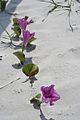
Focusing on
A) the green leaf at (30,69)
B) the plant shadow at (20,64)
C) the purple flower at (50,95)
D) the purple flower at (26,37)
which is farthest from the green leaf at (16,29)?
the purple flower at (50,95)

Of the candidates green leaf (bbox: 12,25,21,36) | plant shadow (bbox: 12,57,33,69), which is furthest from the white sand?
green leaf (bbox: 12,25,21,36)

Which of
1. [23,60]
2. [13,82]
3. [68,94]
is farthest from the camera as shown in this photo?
[23,60]

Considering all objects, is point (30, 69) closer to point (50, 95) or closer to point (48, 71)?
point (48, 71)

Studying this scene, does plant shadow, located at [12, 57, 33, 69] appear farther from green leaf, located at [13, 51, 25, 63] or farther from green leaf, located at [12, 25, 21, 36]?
green leaf, located at [12, 25, 21, 36]

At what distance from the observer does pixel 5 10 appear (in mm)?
3707

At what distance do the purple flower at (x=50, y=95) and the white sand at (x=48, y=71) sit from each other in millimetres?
65

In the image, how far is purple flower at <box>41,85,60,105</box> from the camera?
7.45 feet

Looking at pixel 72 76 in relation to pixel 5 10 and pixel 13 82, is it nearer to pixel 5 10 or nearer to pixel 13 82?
pixel 13 82

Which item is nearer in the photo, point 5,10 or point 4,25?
point 4,25

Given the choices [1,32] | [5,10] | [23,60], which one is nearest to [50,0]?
[5,10]

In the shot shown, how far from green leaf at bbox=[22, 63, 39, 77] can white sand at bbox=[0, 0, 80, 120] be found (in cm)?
6

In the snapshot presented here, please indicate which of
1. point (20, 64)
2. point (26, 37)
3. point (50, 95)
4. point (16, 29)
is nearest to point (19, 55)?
point (20, 64)

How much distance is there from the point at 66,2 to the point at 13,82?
1460 mm

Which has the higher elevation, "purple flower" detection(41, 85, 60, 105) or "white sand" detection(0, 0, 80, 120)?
"purple flower" detection(41, 85, 60, 105)
